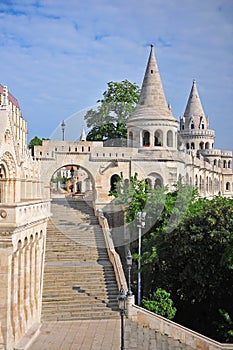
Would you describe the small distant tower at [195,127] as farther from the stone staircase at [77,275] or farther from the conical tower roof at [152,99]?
the stone staircase at [77,275]

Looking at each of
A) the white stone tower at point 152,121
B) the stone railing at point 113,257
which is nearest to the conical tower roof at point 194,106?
the white stone tower at point 152,121

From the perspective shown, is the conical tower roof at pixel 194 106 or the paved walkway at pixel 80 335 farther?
the conical tower roof at pixel 194 106

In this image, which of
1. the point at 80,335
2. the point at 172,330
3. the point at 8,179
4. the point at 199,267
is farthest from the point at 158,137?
the point at 80,335

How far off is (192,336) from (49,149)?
16337mm

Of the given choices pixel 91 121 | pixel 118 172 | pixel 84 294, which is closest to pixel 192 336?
pixel 84 294

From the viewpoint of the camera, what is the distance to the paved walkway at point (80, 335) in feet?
43.8

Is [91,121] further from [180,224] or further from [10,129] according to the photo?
[10,129]

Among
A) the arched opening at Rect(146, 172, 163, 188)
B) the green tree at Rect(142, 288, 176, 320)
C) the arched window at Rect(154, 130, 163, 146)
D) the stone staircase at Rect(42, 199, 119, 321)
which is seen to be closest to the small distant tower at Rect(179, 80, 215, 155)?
the arched window at Rect(154, 130, 163, 146)

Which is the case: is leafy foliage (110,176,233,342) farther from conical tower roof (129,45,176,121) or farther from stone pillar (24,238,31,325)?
conical tower roof (129,45,176,121)

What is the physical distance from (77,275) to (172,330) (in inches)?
187

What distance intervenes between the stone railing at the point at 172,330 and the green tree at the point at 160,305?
1.15 meters

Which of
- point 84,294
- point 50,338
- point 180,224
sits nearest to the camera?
point 50,338

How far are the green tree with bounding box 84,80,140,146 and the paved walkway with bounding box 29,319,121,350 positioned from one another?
62.9 feet

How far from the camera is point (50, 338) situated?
45.8 ft
